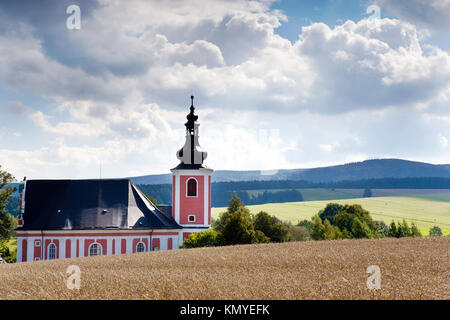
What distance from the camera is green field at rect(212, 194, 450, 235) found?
109438mm

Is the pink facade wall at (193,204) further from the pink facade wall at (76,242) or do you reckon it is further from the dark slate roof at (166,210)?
the pink facade wall at (76,242)

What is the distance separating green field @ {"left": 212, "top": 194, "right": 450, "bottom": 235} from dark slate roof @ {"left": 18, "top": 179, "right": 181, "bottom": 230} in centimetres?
6001

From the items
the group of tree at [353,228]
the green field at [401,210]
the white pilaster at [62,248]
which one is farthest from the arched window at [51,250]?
the green field at [401,210]

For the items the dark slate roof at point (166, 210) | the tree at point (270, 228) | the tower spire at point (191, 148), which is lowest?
the tree at point (270, 228)

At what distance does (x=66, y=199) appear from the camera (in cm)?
5484

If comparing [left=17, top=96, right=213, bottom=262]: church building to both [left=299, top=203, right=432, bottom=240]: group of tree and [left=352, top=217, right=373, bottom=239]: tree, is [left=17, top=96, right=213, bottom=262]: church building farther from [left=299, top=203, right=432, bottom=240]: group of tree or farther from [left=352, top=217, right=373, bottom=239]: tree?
[left=352, top=217, right=373, bottom=239]: tree

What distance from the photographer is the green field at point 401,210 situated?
10944 centimetres

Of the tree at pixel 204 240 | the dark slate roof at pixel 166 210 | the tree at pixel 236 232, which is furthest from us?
the dark slate roof at pixel 166 210

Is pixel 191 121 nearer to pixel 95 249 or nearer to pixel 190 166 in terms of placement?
pixel 190 166

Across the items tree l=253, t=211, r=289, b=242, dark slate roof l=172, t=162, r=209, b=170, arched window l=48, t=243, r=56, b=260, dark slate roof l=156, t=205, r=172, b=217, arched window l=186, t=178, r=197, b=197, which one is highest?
dark slate roof l=172, t=162, r=209, b=170

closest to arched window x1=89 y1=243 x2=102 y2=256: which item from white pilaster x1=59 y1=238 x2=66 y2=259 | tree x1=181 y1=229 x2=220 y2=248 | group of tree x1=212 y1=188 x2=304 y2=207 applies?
white pilaster x1=59 y1=238 x2=66 y2=259

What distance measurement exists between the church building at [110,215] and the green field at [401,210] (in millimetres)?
56229
